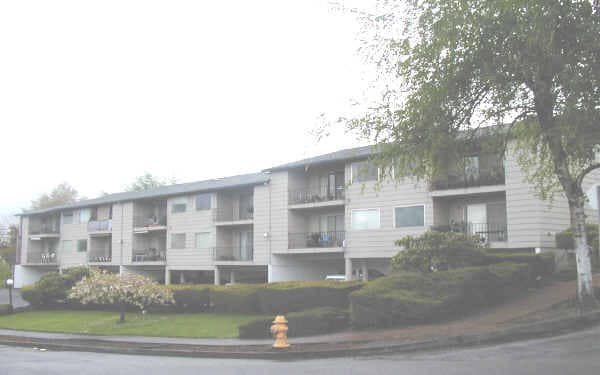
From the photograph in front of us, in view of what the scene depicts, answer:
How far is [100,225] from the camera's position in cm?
5228

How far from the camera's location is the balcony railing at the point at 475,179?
29328mm

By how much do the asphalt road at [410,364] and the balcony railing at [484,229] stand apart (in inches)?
670

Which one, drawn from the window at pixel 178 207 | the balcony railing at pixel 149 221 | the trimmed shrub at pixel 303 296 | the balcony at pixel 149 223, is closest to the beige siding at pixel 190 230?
the window at pixel 178 207

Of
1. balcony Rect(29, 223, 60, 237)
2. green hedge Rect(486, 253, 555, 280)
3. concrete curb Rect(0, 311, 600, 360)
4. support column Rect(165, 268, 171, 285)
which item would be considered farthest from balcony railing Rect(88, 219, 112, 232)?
green hedge Rect(486, 253, 555, 280)

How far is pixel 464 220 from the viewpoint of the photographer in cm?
3156

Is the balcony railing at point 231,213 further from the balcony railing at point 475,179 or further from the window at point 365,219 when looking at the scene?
the balcony railing at point 475,179

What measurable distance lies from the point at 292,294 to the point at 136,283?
21.4 ft

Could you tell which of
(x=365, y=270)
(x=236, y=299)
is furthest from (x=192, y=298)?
(x=365, y=270)

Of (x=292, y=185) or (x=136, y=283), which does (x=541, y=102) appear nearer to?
(x=136, y=283)

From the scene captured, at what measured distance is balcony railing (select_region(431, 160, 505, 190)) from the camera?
29328mm

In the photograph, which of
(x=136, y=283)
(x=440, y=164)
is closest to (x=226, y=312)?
(x=136, y=283)

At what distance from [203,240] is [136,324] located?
19325 millimetres

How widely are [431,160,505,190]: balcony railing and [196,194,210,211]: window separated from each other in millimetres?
17995

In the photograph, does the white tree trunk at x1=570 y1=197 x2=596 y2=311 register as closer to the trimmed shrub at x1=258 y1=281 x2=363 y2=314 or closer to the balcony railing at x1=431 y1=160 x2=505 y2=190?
the trimmed shrub at x1=258 y1=281 x2=363 y2=314
